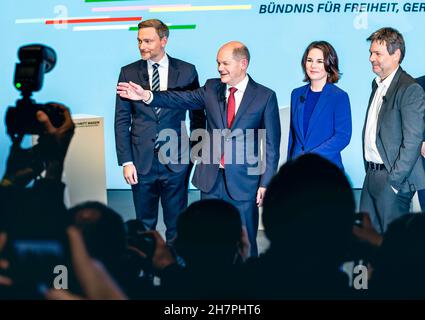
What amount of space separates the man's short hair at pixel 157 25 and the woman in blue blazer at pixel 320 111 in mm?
831

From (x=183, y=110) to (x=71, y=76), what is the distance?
71 centimetres

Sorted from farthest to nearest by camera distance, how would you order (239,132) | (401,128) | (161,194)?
(161,194), (239,132), (401,128)

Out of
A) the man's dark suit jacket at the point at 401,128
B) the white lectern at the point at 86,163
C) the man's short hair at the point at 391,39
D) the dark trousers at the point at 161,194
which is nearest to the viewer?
the man's dark suit jacket at the point at 401,128

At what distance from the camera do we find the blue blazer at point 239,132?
428 centimetres

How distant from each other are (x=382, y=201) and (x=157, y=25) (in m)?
1.62

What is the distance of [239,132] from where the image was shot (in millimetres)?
4293

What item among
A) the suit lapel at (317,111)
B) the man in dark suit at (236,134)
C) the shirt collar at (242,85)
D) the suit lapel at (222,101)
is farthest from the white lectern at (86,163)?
the suit lapel at (317,111)

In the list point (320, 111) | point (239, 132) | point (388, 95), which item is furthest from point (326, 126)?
point (239, 132)

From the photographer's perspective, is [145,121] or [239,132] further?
[145,121]

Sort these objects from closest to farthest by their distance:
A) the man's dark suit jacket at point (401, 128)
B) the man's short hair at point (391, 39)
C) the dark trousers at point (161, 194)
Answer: the man's dark suit jacket at point (401, 128) → the man's short hair at point (391, 39) → the dark trousers at point (161, 194)

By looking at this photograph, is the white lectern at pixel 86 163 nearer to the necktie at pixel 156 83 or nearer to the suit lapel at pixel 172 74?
the necktie at pixel 156 83

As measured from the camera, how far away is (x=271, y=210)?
4.11 m

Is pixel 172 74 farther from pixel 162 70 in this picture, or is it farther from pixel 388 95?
pixel 388 95
